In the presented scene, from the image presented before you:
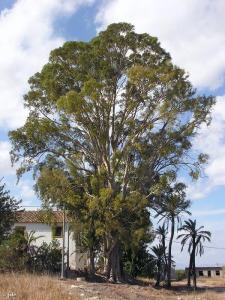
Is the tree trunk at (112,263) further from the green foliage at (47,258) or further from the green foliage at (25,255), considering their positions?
the green foliage at (25,255)

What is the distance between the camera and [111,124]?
39844 mm

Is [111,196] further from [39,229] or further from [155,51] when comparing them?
[39,229]

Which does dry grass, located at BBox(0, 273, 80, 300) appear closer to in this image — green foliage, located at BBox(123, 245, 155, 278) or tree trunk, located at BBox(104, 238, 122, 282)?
tree trunk, located at BBox(104, 238, 122, 282)

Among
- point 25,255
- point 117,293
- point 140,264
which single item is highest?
point 25,255

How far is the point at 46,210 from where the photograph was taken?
37688 millimetres

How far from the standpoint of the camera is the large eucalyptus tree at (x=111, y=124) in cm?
3706

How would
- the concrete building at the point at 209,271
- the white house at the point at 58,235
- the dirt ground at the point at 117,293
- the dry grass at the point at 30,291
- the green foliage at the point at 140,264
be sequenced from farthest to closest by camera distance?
the concrete building at the point at 209,271
the green foliage at the point at 140,264
the white house at the point at 58,235
the dirt ground at the point at 117,293
the dry grass at the point at 30,291

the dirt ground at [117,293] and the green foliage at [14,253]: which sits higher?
the green foliage at [14,253]

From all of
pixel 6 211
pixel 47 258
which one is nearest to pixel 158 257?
pixel 47 258

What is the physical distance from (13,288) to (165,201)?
3060 centimetres

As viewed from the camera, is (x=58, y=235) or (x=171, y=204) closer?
(x=171, y=204)

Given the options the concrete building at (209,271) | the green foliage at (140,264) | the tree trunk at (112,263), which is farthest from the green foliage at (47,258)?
the concrete building at (209,271)

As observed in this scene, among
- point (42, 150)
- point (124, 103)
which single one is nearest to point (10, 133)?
Answer: point (42, 150)

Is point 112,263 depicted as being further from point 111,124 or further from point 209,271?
point 209,271
